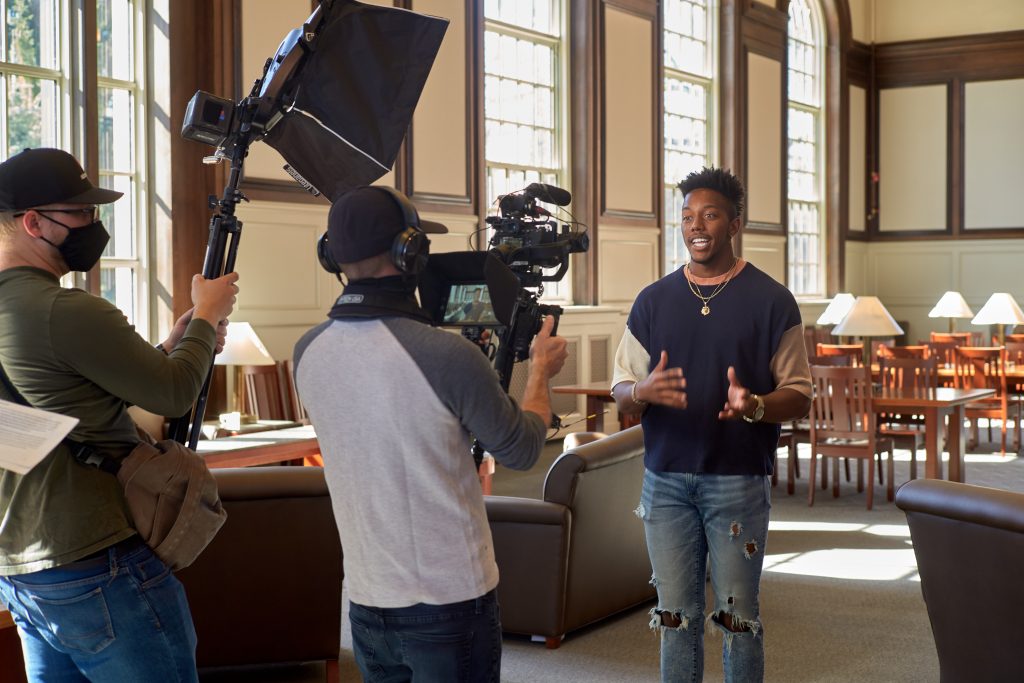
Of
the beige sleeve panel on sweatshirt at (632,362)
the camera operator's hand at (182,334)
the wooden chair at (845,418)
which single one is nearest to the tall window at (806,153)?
Answer: the wooden chair at (845,418)

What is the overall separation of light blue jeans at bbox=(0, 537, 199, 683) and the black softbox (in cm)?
87

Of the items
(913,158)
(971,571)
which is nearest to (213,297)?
(971,571)

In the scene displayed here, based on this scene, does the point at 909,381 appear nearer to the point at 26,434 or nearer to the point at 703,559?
the point at 703,559

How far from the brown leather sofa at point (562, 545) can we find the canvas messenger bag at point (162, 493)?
2307 millimetres

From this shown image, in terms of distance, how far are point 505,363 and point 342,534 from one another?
45 cm

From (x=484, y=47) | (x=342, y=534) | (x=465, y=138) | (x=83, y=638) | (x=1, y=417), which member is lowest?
(x=83, y=638)

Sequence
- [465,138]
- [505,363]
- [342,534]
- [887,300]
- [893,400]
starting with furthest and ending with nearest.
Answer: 1. [887,300]
2. [465,138]
3. [893,400]
4. [505,363]
5. [342,534]

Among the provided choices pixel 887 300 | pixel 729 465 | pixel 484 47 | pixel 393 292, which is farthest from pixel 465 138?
pixel 887 300

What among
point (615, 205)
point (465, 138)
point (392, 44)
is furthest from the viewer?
point (615, 205)

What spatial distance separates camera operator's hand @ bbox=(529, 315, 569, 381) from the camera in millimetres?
2104

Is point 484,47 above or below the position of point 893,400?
above

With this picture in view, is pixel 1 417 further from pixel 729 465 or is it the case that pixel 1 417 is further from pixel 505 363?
pixel 729 465

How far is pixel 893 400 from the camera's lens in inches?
288

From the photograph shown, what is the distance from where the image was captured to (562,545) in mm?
4250
